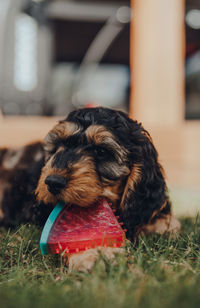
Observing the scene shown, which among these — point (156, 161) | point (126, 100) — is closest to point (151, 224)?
point (156, 161)

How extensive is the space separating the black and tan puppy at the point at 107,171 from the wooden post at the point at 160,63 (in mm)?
4334

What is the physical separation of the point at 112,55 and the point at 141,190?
12.1m

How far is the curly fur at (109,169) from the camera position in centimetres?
272

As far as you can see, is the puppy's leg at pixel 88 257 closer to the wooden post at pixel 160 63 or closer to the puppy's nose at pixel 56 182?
the puppy's nose at pixel 56 182

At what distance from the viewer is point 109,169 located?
293cm

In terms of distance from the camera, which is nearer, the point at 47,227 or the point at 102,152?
the point at 47,227

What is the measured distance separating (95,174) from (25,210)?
115 cm

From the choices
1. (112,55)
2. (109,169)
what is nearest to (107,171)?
(109,169)

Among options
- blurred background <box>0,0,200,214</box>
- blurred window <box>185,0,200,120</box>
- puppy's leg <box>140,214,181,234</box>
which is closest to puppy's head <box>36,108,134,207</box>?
puppy's leg <box>140,214,181,234</box>

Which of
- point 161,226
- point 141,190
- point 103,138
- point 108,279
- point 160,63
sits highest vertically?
point 160,63

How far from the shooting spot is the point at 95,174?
2.81 m

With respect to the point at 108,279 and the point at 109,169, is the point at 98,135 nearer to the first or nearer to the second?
the point at 109,169

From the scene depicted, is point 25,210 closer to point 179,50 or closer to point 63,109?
point 179,50

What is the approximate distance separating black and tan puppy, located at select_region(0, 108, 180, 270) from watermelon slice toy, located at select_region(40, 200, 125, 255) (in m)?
0.10
